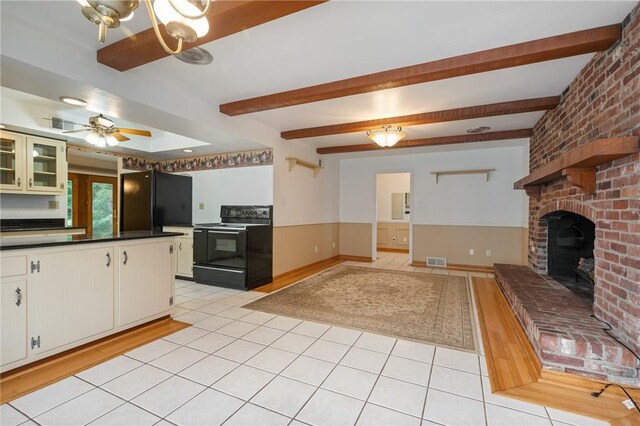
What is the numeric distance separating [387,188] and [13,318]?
768cm

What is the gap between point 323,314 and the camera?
3.18m

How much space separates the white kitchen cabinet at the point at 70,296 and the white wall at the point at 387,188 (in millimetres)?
6923

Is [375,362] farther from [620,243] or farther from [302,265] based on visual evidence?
[302,265]

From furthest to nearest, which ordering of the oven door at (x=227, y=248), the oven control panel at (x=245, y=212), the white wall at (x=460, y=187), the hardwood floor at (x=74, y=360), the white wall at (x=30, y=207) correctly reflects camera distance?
the white wall at (x=460, y=187) → the oven control panel at (x=245, y=212) → the oven door at (x=227, y=248) → the white wall at (x=30, y=207) → the hardwood floor at (x=74, y=360)

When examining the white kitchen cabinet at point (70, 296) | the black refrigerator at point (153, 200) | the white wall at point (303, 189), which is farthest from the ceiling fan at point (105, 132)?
the white wall at point (303, 189)

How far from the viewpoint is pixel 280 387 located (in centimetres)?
188

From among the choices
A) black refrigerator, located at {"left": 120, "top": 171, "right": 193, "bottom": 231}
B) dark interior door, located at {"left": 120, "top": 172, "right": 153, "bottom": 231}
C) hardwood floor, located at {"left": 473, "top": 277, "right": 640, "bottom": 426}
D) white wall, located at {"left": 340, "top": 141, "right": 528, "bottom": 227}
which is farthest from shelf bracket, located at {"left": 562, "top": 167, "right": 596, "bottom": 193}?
dark interior door, located at {"left": 120, "top": 172, "right": 153, "bottom": 231}

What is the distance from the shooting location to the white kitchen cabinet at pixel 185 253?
15.4 feet

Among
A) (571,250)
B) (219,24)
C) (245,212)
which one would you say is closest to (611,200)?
(571,250)

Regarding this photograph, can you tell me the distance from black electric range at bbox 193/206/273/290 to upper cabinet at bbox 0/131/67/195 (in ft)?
6.83

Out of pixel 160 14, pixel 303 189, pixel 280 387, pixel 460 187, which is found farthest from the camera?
pixel 460 187

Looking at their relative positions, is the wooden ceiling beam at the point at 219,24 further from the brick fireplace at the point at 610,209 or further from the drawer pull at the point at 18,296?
the brick fireplace at the point at 610,209

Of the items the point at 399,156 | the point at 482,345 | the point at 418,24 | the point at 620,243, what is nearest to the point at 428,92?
the point at 418,24

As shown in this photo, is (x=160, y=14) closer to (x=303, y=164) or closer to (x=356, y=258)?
(x=303, y=164)
